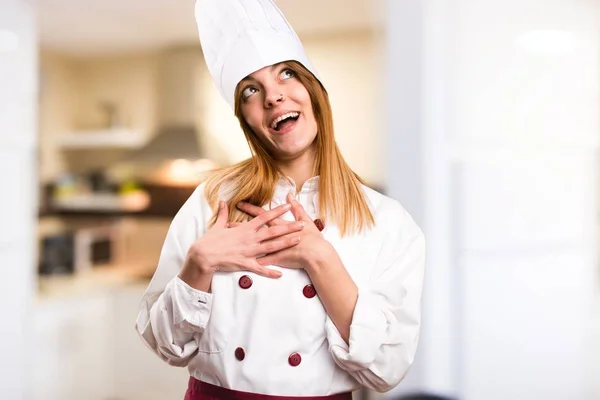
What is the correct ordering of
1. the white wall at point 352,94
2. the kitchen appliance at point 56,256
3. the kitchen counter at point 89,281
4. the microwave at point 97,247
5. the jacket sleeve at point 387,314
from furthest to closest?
1. the microwave at point 97,247
2. the kitchen appliance at point 56,256
3. the kitchen counter at point 89,281
4. the white wall at point 352,94
5. the jacket sleeve at point 387,314

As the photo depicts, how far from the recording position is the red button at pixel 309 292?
29.0 inches

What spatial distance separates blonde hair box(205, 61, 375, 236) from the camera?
0.77 metres

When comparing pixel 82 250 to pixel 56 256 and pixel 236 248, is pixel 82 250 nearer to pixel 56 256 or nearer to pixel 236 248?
pixel 56 256

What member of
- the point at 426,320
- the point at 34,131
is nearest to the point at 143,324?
the point at 426,320

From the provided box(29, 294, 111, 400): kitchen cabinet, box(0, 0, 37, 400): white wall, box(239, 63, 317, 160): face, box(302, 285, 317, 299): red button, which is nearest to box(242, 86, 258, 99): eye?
box(239, 63, 317, 160): face

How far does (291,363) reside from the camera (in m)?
0.73

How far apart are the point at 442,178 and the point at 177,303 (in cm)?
99

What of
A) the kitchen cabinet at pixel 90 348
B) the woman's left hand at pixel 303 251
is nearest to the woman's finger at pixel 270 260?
the woman's left hand at pixel 303 251

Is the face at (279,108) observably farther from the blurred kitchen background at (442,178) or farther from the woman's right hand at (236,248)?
the blurred kitchen background at (442,178)

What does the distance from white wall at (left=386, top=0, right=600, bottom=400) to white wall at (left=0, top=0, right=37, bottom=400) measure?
94 centimetres

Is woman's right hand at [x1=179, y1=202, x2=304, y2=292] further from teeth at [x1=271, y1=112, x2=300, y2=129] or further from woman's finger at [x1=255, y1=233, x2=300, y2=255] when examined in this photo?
teeth at [x1=271, y1=112, x2=300, y2=129]

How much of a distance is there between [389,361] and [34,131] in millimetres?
1299

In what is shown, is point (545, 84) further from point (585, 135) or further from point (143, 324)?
point (143, 324)

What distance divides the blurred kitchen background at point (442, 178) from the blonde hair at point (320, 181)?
0.48m
